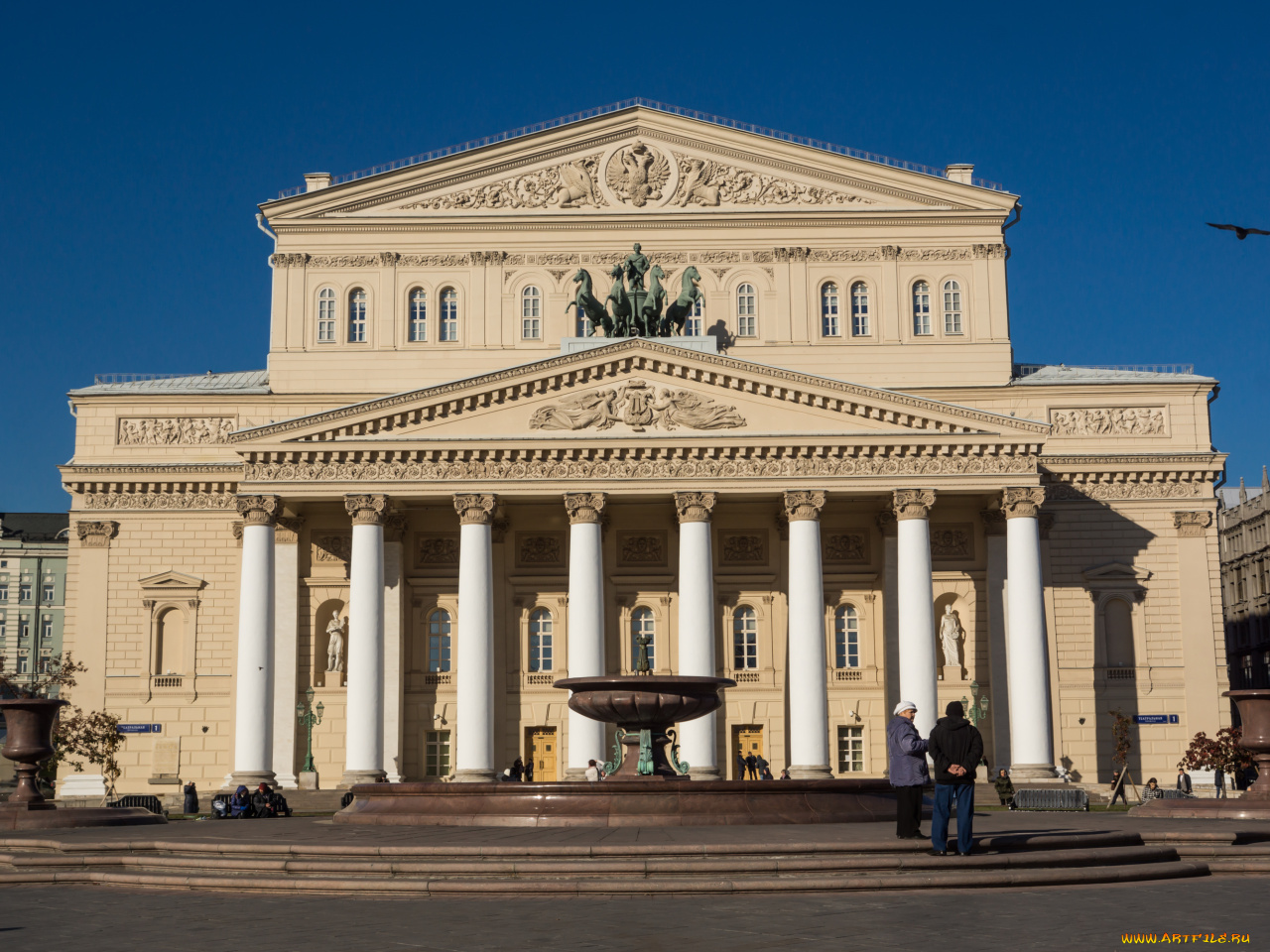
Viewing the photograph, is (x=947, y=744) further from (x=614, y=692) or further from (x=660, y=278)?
(x=660, y=278)

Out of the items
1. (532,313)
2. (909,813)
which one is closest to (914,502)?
(532,313)

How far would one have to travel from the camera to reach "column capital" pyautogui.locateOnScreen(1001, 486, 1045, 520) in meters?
44.8

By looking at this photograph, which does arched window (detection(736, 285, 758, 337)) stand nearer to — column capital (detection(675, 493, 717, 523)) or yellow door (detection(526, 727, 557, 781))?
column capital (detection(675, 493, 717, 523))

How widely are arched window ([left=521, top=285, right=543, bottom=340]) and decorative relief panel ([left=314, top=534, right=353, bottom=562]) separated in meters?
9.94

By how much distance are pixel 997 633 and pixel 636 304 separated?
51.2 feet

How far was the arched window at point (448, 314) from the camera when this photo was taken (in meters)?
54.1

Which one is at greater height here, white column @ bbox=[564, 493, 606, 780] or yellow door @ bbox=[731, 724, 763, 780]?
white column @ bbox=[564, 493, 606, 780]

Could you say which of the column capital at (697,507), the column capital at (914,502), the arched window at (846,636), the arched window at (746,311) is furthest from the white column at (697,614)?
the arched window at (746,311)

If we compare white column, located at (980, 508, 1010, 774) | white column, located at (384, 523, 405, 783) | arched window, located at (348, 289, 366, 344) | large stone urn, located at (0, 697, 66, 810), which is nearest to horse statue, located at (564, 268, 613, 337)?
arched window, located at (348, 289, 366, 344)

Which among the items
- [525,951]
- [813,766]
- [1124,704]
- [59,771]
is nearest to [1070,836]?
[525,951]

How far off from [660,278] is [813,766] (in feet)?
61.3

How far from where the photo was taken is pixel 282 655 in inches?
1891

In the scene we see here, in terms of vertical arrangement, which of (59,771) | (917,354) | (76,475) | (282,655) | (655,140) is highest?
(655,140)

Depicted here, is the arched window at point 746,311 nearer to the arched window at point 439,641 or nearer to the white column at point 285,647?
the arched window at point 439,641
